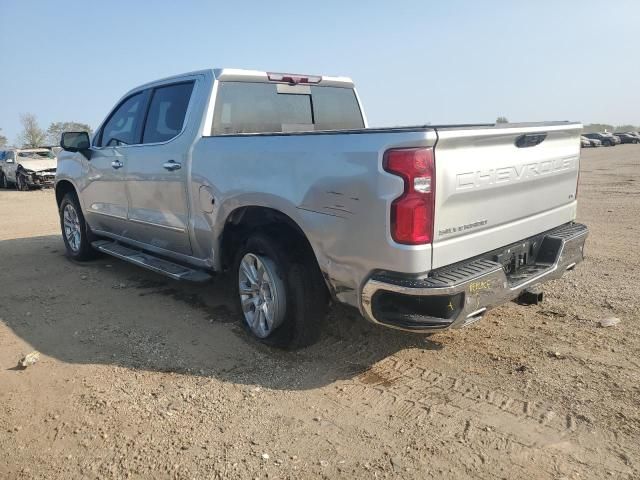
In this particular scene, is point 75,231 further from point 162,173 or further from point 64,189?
point 162,173

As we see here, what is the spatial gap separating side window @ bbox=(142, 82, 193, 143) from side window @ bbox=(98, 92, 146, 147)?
22 cm

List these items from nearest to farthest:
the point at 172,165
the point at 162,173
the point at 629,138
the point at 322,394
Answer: the point at 322,394, the point at 172,165, the point at 162,173, the point at 629,138

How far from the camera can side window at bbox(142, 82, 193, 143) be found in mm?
4746

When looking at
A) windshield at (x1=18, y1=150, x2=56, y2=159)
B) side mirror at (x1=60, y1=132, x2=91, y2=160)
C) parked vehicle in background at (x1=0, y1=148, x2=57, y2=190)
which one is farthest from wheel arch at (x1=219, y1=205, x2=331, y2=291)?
windshield at (x1=18, y1=150, x2=56, y2=159)

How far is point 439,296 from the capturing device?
2885mm

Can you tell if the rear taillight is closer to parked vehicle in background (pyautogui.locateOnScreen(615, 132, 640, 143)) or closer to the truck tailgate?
the truck tailgate

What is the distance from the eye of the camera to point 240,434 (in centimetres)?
291

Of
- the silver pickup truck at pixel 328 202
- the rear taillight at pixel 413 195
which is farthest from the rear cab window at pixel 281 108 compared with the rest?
the rear taillight at pixel 413 195

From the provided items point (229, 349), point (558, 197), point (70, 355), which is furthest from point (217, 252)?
point (558, 197)

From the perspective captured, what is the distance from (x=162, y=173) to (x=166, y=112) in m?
0.65

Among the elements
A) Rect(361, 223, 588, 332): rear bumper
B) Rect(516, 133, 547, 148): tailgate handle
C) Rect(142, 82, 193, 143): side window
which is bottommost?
Rect(361, 223, 588, 332): rear bumper

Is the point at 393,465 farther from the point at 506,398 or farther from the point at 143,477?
the point at 143,477

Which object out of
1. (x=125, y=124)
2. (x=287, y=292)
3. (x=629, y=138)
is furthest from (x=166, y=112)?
(x=629, y=138)

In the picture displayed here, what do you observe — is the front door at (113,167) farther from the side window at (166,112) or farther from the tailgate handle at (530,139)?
the tailgate handle at (530,139)
